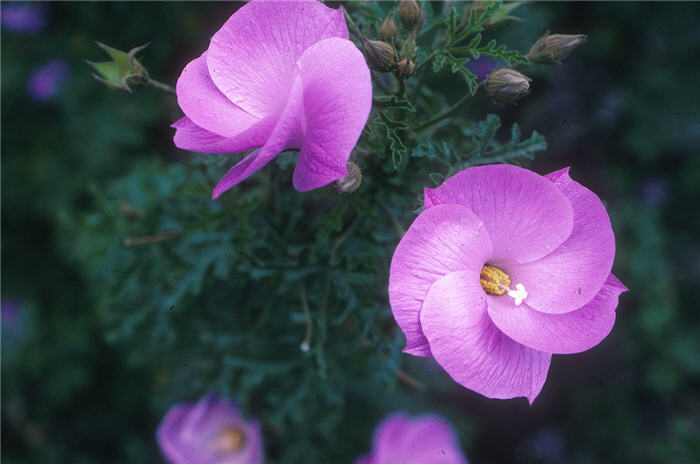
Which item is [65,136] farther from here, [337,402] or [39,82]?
[337,402]

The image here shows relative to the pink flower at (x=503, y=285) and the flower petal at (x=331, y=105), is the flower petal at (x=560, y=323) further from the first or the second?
the flower petal at (x=331, y=105)

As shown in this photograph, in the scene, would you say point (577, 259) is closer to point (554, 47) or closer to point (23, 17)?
point (554, 47)

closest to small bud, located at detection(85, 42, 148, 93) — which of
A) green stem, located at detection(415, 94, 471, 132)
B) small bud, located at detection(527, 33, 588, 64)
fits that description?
green stem, located at detection(415, 94, 471, 132)

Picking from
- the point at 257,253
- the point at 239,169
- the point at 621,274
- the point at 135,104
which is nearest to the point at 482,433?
the point at 621,274

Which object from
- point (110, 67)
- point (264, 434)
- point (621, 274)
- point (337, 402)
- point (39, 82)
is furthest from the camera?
point (39, 82)

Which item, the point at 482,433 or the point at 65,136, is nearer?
the point at 65,136

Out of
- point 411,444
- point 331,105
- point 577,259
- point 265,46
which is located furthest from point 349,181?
point 411,444
